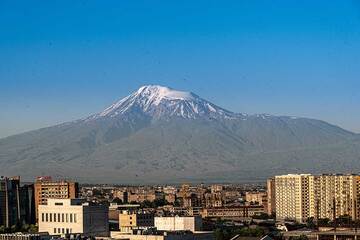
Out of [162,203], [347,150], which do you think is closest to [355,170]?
[347,150]

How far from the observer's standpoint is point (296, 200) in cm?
6600

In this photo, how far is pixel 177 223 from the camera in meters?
38.2

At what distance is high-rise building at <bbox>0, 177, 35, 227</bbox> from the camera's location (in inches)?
1996

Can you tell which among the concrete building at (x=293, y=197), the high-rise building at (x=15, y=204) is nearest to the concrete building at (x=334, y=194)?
the concrete building at (x=293, y=197)

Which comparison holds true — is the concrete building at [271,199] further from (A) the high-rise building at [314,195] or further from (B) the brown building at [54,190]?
(B) the brown building at [54,190]

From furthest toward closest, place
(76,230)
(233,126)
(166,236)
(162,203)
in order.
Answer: (233,126)
(162,203)
(76,230)
(166,236)

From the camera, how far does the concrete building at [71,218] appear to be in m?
32.2

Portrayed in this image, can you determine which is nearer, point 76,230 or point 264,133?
point 76,230

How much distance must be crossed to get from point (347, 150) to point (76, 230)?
310 ft

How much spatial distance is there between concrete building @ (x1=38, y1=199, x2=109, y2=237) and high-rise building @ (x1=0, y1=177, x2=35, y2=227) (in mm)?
15969

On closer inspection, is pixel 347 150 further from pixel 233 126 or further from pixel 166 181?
pixel 166 181

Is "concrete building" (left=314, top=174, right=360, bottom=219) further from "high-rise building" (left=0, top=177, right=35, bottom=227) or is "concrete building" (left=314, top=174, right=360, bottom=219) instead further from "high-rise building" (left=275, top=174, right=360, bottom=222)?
"high-rise building" (left=0, top=177, right=35, bottom=227)

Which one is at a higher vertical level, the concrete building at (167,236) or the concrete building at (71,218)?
the concrete building at (71,218)

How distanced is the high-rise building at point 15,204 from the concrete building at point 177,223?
11.1 metres
